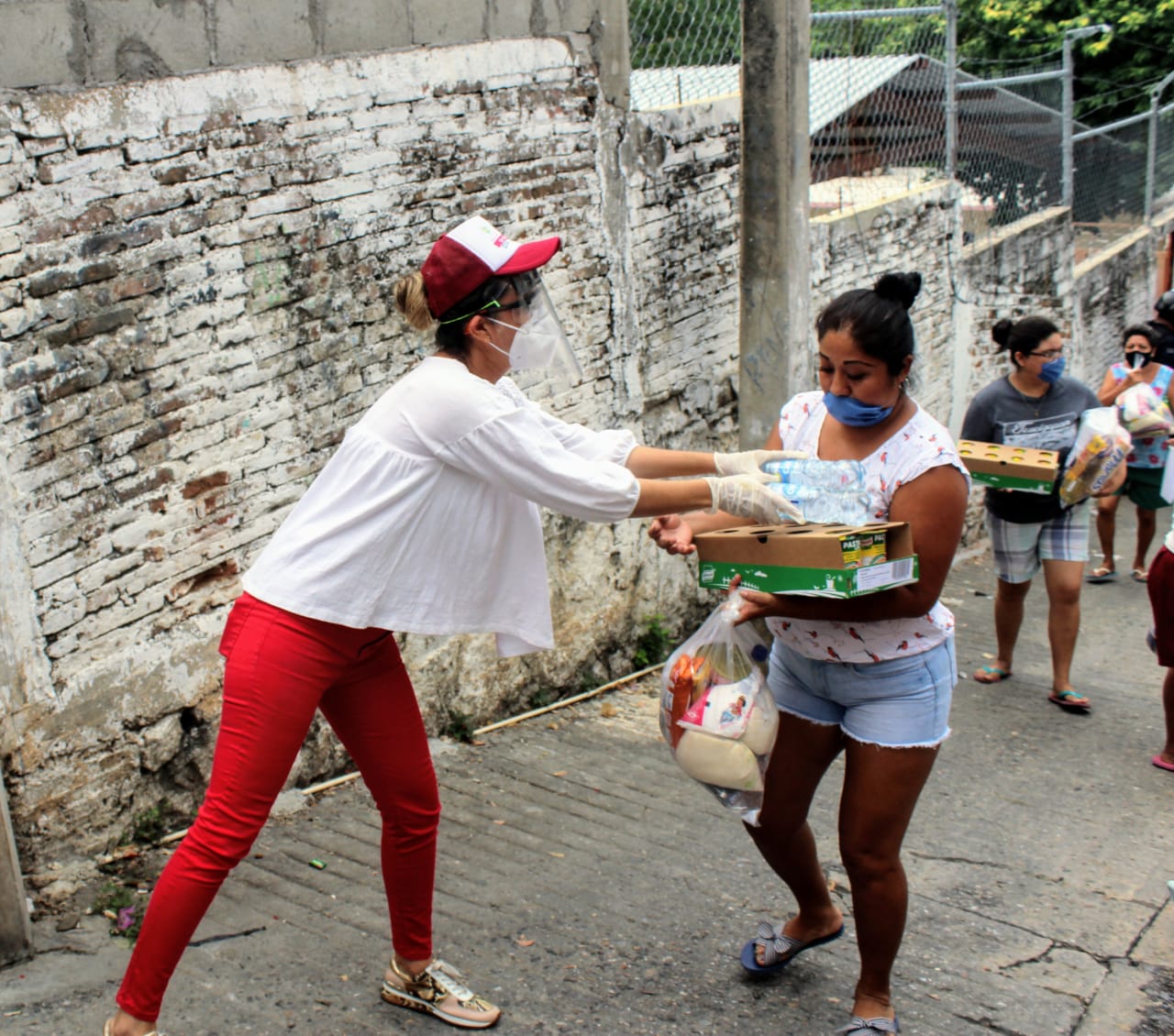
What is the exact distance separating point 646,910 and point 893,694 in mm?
1313

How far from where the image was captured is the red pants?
2.88 metres

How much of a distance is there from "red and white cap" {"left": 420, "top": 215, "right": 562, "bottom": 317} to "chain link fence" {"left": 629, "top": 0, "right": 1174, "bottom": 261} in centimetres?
341

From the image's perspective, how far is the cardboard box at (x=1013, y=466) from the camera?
19.1 feet

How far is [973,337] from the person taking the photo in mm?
9328

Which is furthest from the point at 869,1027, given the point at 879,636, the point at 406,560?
the point at 406,560

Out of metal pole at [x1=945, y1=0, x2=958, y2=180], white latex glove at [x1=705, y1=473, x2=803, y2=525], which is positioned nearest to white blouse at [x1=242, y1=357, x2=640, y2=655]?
white latex glove at [x1=705, y1=473, x2=803, y2=525]

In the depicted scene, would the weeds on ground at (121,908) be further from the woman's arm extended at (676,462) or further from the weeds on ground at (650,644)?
the weeds on ground at (650,644)

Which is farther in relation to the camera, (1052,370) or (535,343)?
(1052,370)

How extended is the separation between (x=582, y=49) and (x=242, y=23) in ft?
A: 6.06

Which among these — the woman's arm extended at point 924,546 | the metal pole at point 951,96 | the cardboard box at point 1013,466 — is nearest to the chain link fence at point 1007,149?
the metal pole at point 951,96

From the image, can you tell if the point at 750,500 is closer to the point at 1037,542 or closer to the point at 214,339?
the point at 214,339

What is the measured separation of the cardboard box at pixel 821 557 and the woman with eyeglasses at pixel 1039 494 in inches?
127

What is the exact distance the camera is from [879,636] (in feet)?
10.4

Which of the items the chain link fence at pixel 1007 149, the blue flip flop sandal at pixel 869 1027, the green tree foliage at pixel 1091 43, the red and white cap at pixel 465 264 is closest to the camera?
the red and white cap at pixel 465 264
